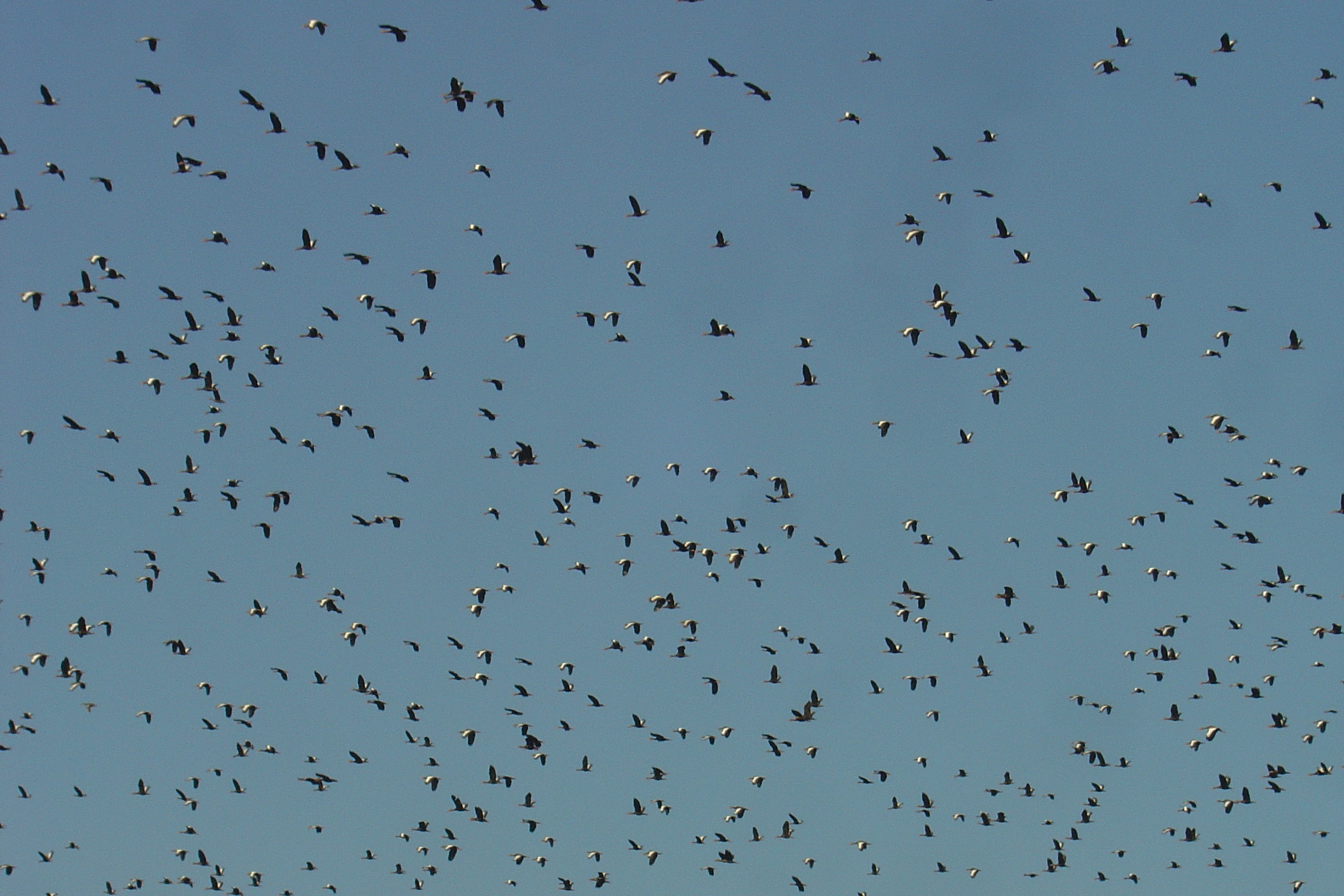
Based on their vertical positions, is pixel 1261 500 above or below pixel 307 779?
above

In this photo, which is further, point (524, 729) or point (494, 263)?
point (524, 729)

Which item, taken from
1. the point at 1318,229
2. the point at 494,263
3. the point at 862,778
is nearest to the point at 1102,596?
the point at 862,778

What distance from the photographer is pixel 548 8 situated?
76.1 meters

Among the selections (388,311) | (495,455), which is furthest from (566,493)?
(388,311)

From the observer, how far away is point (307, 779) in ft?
366

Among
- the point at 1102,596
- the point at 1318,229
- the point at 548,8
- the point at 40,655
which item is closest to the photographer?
the point at 548,8

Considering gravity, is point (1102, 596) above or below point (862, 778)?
above

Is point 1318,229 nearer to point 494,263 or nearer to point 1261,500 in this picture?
point 1261,500

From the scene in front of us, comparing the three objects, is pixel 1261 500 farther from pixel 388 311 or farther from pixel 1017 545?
pixel 388 311

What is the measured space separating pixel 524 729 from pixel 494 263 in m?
30.2

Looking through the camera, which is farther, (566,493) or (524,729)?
(524,729)

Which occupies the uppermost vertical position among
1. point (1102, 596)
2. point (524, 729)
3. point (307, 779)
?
point (1102, 596)

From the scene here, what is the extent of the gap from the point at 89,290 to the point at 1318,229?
5644cm

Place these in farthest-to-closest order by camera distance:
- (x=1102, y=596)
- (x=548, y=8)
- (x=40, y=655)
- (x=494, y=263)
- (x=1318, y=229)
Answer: (x=1102, y=596) → (x=40, y=655) → (x=1318, y=229) → (x=494, y=263) → (x=548, y=8)
